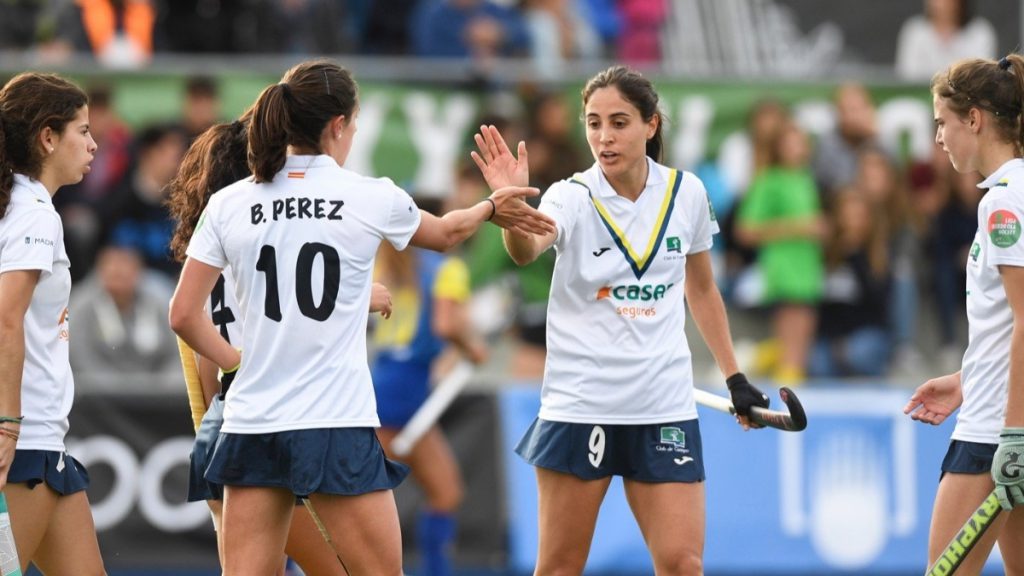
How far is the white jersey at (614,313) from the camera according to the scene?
6.39 meters

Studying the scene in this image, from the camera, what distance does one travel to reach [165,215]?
11352 millimetres

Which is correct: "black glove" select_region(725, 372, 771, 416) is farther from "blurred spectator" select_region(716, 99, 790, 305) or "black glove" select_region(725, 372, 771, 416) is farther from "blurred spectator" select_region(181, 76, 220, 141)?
→ "blurred spectator" select_region(181, 76, 220, 141)

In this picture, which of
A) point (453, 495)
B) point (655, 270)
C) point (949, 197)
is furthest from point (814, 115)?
point (655, 270)

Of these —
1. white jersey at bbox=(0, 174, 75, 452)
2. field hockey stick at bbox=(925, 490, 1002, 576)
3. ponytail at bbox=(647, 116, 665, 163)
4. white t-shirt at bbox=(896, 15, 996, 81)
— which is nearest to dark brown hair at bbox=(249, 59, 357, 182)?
white jersey at bbox=(0, 174, 75, 452)

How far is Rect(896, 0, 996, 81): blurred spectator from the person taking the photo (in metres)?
13.1

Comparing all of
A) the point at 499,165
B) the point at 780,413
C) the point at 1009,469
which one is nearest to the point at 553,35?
the point at 499,165

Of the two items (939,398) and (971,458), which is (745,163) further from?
(971,458)

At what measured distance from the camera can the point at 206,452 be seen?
A: 609 centimetres

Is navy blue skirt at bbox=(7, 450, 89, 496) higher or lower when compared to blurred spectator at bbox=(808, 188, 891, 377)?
higher

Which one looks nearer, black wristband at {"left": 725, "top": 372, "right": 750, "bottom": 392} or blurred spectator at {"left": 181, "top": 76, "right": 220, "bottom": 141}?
black wristband at {"left": 725, "top": 372, "right": 750, "bottom": 392}

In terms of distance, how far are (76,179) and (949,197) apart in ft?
26.3

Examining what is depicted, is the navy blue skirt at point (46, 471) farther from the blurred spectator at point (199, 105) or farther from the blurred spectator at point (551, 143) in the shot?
the blurred spectator at point (551, 143)

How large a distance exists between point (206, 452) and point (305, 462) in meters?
0.76

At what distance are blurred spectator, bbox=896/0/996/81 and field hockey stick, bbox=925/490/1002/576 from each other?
308 inches
